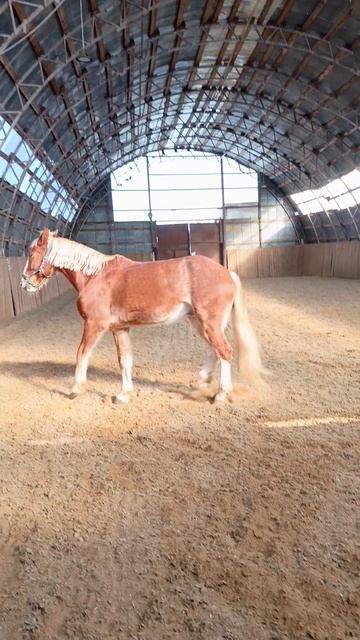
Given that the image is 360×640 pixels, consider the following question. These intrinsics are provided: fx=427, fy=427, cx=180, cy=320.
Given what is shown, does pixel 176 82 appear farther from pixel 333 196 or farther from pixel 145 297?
pixel 145 297

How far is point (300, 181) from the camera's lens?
2953 cm

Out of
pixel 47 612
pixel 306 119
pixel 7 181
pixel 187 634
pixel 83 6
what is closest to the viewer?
pixel 187 634

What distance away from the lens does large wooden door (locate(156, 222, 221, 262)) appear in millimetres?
31188

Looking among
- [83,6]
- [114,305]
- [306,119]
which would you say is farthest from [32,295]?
[306,119]

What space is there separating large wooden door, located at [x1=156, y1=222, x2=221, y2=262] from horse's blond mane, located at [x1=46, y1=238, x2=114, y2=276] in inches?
1023

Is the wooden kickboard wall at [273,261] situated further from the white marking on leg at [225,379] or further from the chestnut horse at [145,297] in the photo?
the white marking on leg at [225,379]

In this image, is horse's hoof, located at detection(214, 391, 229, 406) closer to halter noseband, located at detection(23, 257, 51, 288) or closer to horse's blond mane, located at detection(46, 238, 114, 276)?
horse's blond mane, located at detection(46, 238, 114, 276)

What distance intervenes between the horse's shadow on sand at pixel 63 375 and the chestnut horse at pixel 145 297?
0.35 metres

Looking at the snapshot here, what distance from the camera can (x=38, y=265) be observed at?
5.30 meters

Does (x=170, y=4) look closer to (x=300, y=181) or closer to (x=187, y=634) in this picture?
(x=187, y=634)

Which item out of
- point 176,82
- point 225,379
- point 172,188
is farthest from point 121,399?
point 172,188

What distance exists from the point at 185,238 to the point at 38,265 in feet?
87.6

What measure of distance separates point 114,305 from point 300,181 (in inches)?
1089

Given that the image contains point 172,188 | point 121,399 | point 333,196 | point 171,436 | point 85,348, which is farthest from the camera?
point 172,188
